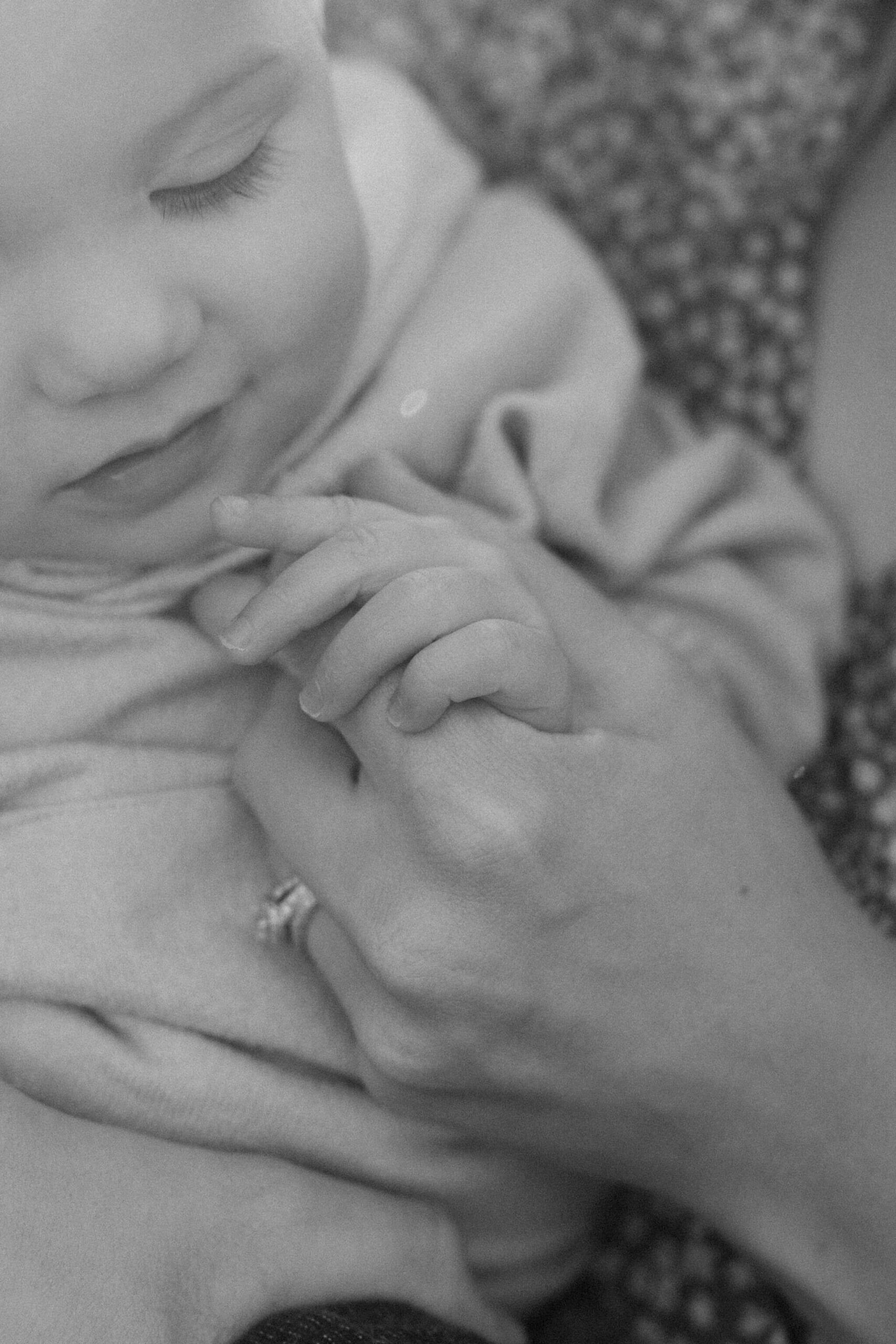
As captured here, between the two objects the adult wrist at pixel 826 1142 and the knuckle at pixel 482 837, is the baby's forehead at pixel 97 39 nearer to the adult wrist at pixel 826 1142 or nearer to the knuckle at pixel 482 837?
the knuckle at pixel 482 837

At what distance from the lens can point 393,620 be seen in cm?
88

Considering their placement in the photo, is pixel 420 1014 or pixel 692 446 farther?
pixel 692 446

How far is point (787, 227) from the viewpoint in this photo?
1278mm

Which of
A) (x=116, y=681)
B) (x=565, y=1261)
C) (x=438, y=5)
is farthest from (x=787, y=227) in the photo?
(x=565, y=1261)

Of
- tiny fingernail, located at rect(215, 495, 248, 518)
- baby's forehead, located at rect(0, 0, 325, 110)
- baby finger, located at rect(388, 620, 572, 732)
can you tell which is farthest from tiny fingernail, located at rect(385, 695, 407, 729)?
baby's forehead, located at rect(0, 0, 325, 110)

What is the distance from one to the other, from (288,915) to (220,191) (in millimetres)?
459

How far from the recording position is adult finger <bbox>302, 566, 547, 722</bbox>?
34.8 inches

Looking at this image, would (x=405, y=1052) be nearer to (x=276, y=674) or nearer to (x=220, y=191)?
(x=276, y=674)

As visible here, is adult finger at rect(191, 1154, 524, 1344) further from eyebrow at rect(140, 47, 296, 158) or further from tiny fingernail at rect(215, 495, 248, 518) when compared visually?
eyebrow at rect(140, 47, 296, 158)

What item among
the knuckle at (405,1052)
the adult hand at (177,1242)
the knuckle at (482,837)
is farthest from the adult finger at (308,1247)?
the knuckle at (482,837)

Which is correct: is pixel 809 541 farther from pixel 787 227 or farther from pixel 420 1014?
pixel 420 1014

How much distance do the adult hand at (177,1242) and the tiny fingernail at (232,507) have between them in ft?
1.21

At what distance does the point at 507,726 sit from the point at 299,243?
0.31 meters

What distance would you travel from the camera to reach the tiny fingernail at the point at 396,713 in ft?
2.95
